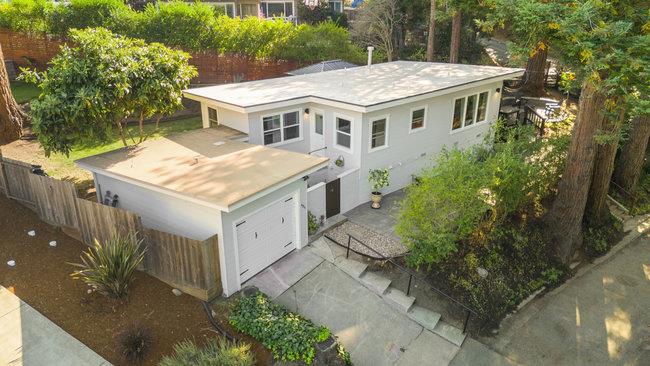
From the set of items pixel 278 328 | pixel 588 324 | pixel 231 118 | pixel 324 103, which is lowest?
pixel 588 324

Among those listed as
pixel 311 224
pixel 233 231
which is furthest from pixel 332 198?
pixel 233 231

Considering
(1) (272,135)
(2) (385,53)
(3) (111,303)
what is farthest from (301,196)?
(2) (385,53)

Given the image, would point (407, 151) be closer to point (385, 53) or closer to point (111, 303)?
point (111, 303)

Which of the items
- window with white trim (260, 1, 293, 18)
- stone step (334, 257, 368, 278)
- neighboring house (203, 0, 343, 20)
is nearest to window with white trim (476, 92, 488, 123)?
stone step (334, 257, 368, 278)

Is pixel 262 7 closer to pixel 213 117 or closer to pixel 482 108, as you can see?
pixel 482 108

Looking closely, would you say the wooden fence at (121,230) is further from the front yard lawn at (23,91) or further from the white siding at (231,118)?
the front yard lawn at (23,91)

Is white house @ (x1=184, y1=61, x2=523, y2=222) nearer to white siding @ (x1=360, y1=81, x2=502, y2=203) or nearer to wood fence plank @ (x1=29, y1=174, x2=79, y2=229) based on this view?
white siding @ (x1=360, y1=81, x2=502, y2=203)
